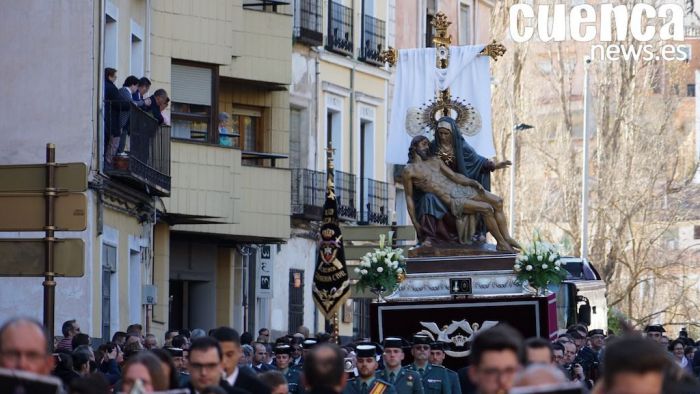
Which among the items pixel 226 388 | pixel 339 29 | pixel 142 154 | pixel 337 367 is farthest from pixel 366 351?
pixel 339 29

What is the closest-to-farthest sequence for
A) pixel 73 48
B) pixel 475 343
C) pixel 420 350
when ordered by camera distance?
pixel 475 343
pixel 420 350
pixel 73 48

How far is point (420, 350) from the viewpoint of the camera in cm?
2239

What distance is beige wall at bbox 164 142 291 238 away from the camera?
112 feet

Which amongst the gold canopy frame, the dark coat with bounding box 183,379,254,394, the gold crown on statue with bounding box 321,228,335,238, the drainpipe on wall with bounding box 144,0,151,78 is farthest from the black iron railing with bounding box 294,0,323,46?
the dark coat with bounding box 183,379,254,394

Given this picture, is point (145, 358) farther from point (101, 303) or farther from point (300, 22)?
point (300, 22)

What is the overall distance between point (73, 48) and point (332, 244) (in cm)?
440

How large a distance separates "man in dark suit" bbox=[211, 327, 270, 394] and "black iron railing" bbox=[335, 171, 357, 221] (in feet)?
97.4

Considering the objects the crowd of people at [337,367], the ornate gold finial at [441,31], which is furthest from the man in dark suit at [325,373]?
the ornate gold finial at [441,31]

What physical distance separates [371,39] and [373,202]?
342 centimetres

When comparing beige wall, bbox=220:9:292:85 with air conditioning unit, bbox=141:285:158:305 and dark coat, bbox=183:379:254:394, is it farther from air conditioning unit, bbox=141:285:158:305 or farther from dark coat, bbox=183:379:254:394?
dark coat, bbox=183:379:254:394

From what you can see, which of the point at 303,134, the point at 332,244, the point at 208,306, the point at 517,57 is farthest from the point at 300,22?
the point at 517,57

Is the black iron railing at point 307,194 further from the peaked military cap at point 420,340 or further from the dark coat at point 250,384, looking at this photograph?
the dark coat at point 250,384

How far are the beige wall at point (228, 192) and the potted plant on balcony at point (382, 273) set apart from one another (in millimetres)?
6664

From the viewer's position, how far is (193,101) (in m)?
Answer: 35.3
